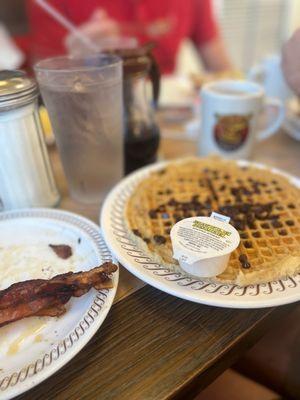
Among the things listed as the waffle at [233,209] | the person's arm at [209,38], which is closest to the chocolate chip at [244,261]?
the waffle at [233,209]

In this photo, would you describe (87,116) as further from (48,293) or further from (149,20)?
(149,20)

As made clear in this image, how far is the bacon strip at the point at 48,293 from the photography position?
19.7 inches

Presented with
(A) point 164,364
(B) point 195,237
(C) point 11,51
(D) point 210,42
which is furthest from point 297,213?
(D) point 210,42

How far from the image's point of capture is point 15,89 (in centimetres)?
63

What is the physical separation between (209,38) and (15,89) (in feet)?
6.19

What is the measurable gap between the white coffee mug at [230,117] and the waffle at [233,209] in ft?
0.25

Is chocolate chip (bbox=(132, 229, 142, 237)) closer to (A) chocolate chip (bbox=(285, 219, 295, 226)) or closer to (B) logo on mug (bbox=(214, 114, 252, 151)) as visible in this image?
(A) chocolate chip (bbox=(285, 219, 295, 226))

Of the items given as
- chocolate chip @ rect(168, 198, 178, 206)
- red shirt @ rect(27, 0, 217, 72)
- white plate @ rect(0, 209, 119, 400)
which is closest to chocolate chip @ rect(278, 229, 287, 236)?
chocolate chip @ rect(168, 198, 178, 206)

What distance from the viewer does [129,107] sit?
874 mm

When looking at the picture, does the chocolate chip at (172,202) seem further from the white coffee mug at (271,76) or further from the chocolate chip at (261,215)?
the white coffee mug at (271,76)

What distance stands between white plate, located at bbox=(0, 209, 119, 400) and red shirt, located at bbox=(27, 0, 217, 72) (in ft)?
4.25

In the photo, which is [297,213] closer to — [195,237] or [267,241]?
[267,241]

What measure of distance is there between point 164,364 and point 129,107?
2.11ft

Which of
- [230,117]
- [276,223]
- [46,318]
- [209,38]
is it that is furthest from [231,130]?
[209,38]
